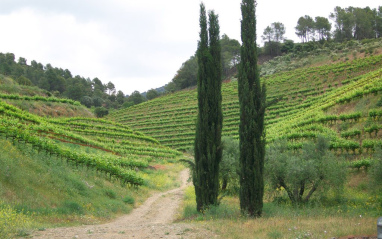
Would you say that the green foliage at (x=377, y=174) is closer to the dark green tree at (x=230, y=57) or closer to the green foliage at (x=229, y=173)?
the green foliage at (x=229, y=173)

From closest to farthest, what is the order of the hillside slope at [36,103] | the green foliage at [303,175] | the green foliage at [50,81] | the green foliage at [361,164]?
1. the green foliage at [303,175]
2. the green foliage at [361,164]
3. the hillside slope at [36,103]
4. the green foliage at [50,81]

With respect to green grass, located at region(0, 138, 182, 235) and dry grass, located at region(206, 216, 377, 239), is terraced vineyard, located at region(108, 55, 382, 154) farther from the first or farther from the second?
green grass, located at region(0, 138, 182, 235)

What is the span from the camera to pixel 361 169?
21766 millimetres

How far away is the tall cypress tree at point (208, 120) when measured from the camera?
1591 centimetres

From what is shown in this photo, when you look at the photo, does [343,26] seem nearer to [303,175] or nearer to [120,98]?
[120,98]

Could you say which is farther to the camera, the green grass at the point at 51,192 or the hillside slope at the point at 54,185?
the hillside slope at the point at 54,185

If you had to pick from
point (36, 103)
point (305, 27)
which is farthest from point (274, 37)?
point (36, 103)

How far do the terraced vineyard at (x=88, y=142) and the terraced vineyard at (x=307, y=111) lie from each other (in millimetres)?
8823

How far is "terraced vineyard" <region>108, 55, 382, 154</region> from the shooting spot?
1043 inches

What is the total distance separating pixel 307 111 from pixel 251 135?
31233mm

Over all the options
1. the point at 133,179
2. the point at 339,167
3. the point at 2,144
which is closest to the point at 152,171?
the point at 133,179

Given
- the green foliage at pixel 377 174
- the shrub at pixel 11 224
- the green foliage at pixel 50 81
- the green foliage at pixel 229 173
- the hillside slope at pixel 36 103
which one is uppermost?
the green foliage at pixel 50 81

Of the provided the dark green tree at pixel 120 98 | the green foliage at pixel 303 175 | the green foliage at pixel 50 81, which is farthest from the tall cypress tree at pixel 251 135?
the dark green tree at pixel 120 98

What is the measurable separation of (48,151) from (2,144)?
10.6 ft
